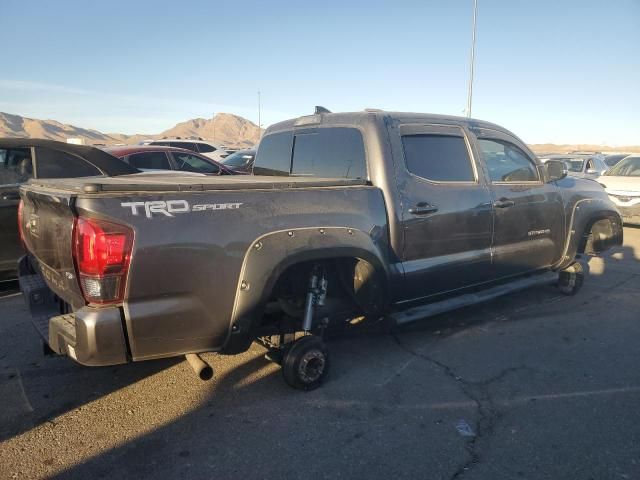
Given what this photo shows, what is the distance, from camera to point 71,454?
274cm

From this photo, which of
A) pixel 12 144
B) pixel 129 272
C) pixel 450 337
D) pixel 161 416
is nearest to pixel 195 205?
pixel 129 272

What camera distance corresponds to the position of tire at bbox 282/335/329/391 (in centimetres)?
335

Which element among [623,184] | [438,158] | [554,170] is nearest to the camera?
[438,158]

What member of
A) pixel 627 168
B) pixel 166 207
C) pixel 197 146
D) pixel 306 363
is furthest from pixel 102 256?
pixel 197 146

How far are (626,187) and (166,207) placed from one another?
36.0 feet

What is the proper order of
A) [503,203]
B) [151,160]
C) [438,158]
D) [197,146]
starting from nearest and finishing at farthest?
1. [438,158]
2. [503,203]
3. [151,160]
4. [197,146]

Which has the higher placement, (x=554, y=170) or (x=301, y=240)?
(x=554, y=170)

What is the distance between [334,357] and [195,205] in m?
1.90

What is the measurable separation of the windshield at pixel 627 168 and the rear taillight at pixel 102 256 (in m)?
11.9

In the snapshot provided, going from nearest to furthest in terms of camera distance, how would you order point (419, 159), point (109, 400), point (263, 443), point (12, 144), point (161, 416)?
1. point (263, 443)
2. point (161, 416)
3. point (109, 400)
4. point (419, 159)
5. point (12, 144)

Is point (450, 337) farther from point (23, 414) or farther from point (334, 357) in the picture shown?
point (23, 414)

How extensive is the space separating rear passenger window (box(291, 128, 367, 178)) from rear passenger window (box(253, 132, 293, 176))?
133mm

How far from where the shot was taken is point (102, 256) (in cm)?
257

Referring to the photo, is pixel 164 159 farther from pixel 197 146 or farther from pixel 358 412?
pixel 197 146
